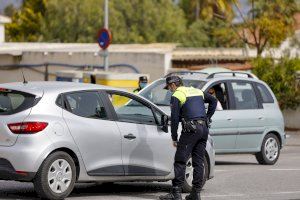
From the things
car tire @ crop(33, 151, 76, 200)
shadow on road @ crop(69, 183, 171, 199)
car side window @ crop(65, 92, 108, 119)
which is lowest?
shadow on road @ crop(69, 183, 171, 199)

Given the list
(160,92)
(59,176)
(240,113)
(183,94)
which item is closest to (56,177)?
(59,176)

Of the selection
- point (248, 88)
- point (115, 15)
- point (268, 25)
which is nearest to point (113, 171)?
point (248, 88)

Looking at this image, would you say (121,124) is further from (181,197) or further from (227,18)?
(227,18)

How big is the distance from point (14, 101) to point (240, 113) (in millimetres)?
7051

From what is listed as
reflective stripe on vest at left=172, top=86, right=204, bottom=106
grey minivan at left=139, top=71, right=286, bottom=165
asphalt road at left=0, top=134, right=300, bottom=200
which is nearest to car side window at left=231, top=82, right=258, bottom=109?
grey minivan at left=139, top=71, right=286, bottom=165

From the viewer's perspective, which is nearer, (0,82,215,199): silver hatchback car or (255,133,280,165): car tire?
(0,82,215,199): silver hatchback car

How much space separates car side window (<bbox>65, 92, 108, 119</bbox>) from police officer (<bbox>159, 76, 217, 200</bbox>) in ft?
3.14

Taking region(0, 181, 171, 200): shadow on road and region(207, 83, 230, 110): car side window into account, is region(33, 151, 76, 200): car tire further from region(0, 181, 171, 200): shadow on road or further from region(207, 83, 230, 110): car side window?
region(207, 83, 230, 110): car side window

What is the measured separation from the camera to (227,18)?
158 ft

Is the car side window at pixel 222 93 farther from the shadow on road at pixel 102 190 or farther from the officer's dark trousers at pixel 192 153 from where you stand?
the officer's dark trousers at pixel 192 153

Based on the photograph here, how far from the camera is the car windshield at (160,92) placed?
18.0 meters

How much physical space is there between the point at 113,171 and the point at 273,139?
7099 millimetres

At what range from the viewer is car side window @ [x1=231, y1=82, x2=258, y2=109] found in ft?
61.1

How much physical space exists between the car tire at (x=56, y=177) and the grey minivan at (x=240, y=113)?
218 inches
